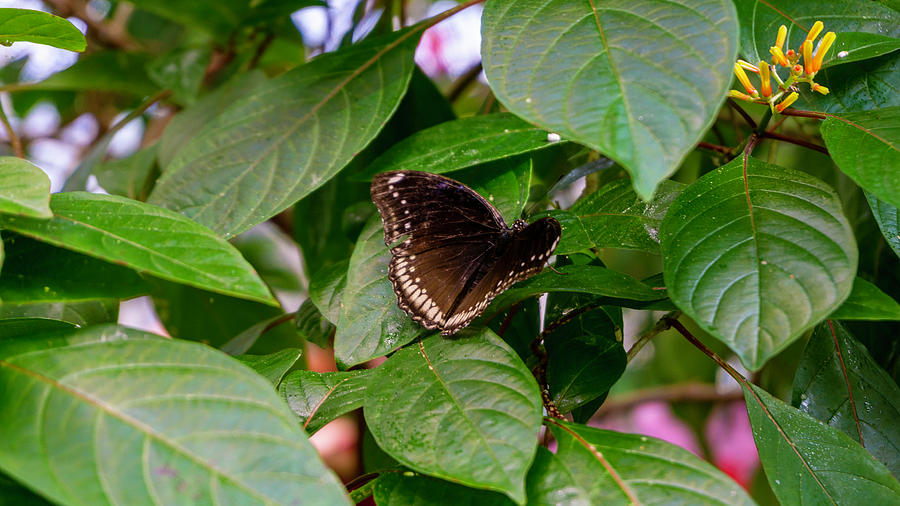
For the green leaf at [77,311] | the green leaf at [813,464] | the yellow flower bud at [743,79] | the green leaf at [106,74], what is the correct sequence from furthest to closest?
the green leaf at [106,74], the green leaf at [77,311], the yellow flower bud at [743,79], the green leaf at [813,464]

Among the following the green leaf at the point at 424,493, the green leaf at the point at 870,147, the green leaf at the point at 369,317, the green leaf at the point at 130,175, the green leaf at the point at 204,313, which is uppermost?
the green leaf at the point at 870,147

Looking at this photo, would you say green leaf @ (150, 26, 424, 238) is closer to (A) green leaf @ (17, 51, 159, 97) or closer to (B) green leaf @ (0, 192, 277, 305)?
(B) green leaf @ (0, 192, 277, 305)

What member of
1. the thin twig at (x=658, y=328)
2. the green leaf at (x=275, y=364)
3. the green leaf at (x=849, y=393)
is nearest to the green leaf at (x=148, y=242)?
the green leaf at (x=275, y=364)

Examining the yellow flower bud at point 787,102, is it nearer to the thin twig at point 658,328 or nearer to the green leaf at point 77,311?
the thin twig at point 658,328

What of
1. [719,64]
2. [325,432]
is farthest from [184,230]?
[325,432]

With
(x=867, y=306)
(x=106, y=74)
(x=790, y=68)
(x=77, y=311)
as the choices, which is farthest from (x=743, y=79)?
(x=106, y=74)
